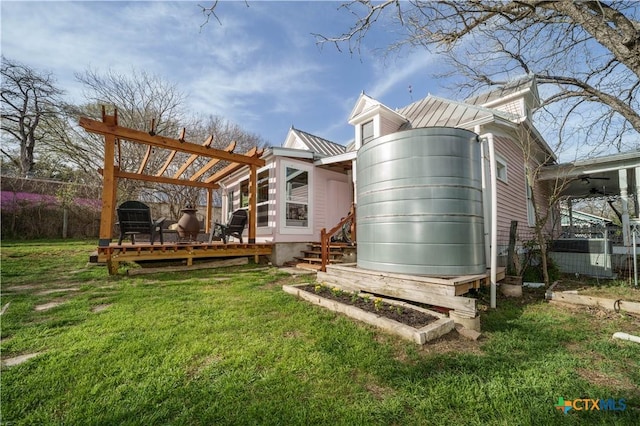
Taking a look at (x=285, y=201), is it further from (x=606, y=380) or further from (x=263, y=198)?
(x=606, y=380)

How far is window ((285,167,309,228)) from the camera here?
8.26 metres

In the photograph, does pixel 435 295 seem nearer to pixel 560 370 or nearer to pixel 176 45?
pixel 560 370

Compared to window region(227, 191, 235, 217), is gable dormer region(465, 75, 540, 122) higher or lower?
Answer: higher

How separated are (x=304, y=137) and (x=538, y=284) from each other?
8.48m

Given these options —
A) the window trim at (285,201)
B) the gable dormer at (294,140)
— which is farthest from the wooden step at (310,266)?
the gable dormer at (294,140)

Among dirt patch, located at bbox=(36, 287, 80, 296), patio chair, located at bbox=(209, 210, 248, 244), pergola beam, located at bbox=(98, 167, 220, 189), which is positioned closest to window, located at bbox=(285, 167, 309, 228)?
patio chair, located at bbox=(209, 210, 248, 244)

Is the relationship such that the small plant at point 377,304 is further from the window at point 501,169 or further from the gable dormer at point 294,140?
the gable dormer at point 294,140

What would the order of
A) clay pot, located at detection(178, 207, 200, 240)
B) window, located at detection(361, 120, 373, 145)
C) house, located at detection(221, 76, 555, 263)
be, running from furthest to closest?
window, located at detection(361, 120, 373, 145), clay pot, located at detection(178, 207, 200, 240), house, located at detection(221, 76, 555, 263)

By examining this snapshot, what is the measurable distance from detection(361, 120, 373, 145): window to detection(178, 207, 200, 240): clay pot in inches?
230

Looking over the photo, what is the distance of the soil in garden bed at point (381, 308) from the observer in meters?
2.90

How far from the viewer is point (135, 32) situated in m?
5.97

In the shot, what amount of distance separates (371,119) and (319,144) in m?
2.63

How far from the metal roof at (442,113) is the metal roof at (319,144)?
2700 millimetres

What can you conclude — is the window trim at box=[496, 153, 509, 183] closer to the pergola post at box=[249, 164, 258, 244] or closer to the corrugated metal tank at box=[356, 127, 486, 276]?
the corrugated metal tank at box=[356, 127, 486, 276]
